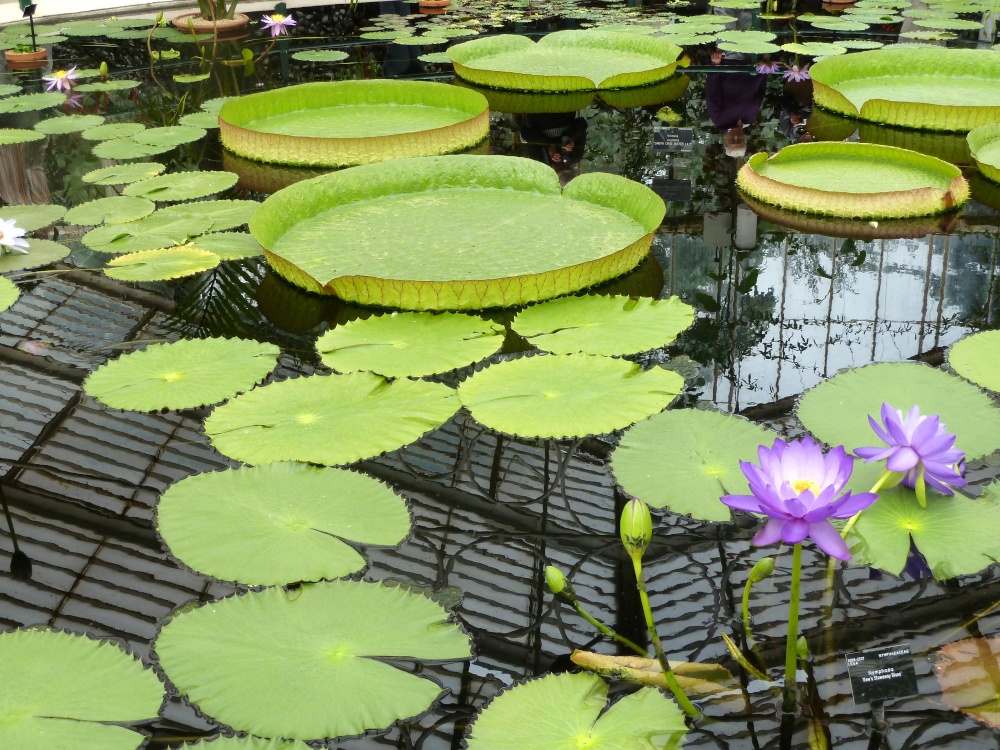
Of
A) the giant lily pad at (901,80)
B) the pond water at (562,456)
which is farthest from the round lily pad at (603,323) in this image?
the giant lily pad at (901,80)

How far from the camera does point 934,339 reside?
7.43ft

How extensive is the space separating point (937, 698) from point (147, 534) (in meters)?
1.24

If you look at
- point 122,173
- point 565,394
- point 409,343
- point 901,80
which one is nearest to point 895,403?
point 565,394

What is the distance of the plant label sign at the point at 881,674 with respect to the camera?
1261 mm

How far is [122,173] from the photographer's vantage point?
350 cm

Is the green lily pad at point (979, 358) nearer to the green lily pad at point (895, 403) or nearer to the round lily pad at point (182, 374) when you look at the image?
the green lily pad at point (895, 403)

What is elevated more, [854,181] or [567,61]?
[567,61]

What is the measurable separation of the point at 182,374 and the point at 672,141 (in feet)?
7.16

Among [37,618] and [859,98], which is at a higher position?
[859,98]

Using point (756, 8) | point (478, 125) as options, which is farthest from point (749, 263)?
point (756, 8)

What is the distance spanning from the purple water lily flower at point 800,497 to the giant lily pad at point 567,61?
11.2 feet

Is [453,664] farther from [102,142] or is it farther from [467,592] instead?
[102,142]

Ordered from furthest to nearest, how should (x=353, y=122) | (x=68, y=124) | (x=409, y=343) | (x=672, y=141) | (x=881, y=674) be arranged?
1. (x=68, y=124)
2. (x=353, y=122)
3. (x=672, y=141)
4. (x=409, y=343)
5. (x=881, y=674)

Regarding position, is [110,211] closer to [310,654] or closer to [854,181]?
[310,654]
